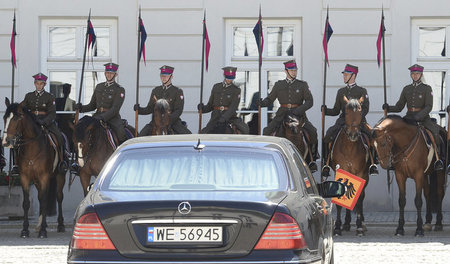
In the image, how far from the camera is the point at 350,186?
1630cm

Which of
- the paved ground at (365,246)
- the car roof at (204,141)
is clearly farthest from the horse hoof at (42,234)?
the car roof at (204,141)

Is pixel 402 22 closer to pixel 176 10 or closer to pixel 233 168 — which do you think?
pixel 176 10

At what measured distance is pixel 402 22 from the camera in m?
20.9

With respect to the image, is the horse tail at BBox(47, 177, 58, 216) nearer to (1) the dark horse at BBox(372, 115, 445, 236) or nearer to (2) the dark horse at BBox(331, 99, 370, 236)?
(2) the dark horse at BBox(331, 99, 370, 236)

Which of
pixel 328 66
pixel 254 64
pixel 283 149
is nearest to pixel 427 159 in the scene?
pixel 328 66

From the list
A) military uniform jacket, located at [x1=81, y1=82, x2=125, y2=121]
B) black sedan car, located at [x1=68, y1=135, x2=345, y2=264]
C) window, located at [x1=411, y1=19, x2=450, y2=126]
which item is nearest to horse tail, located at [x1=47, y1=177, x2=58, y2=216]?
military uniform jacket, located at [x1=81, y1=82, x2=125, y2=121]

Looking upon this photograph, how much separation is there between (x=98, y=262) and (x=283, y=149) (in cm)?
165

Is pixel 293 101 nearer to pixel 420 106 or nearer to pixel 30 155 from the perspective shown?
pixel 420 106

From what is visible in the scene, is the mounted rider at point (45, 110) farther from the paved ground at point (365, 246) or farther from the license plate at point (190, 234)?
the license plate at point (190, 234)

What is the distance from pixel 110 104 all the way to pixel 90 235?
1116 cm

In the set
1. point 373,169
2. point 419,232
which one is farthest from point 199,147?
point 373,169

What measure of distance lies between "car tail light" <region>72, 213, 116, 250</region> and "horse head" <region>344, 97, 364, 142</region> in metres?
9.43

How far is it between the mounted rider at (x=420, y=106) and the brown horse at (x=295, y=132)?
1.59 meters

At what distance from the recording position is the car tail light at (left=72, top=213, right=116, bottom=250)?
695 centimetres
